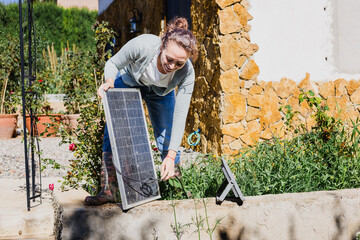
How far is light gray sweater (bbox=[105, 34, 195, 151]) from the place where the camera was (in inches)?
98.7

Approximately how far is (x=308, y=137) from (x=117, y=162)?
195cm

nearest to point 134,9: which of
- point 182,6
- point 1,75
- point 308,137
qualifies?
point 182,6

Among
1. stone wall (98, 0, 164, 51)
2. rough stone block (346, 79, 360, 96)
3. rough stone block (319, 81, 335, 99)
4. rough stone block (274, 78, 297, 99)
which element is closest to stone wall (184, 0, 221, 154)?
rough stone block (274, 78, 297, 99)

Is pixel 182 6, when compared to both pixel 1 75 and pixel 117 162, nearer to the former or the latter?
pixel 117 162

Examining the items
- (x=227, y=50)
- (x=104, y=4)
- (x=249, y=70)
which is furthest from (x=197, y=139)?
(x=104, y=4)

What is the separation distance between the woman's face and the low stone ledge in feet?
2.72

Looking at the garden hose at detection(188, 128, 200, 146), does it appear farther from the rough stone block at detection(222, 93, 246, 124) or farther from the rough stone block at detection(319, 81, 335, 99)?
the rough stone block at detection(319, 81, 335, 99)

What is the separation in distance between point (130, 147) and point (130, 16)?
20.1 ft

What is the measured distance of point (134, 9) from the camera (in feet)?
25.3

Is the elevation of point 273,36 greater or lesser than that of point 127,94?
greater

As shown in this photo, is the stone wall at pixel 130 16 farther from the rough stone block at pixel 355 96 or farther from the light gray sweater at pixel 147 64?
the light gray sweater at pixel 147 64

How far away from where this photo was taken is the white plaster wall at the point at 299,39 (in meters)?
4.67

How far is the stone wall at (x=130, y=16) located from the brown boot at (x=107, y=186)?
435 centimetres

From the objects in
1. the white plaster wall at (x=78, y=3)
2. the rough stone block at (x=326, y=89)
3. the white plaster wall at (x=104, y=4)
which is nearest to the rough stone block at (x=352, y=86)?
the rough stone block at (x=326, y=89)
